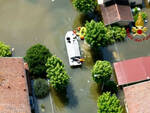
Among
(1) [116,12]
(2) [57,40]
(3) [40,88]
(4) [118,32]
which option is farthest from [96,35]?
(3) [40,88]

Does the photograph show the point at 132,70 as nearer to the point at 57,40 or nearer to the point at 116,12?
the point at 116,12

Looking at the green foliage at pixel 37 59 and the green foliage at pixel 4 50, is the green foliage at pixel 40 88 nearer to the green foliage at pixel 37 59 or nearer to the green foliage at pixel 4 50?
the green foliage at pixel 37 59

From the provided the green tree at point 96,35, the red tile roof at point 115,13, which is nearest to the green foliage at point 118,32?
the red tile roof at point 115,13

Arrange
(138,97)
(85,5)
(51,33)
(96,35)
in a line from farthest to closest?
(51,33), (85,5), (96,35), (138,97)

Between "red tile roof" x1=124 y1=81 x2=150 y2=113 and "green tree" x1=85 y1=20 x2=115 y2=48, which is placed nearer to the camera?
"red tile roof" x1=124 y1=81 x2=150 y2=113

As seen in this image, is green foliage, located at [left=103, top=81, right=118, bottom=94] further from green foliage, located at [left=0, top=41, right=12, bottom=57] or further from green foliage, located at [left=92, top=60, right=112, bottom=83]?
green foliage, located at [left=0, top=41, right=12, bottom=57]

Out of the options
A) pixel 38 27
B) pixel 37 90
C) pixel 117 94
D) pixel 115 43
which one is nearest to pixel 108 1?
pixel 115 43

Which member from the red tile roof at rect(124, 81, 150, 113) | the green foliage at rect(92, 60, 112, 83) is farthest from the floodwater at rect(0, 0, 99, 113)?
the red tile roof at rect(124, 81, 150, 113)
